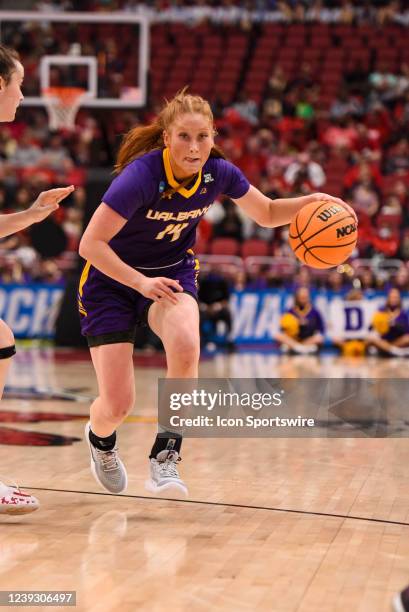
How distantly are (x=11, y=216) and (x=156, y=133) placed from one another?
917 mm

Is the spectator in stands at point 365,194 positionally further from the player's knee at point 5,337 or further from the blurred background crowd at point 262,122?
the player's knee at point 5,337

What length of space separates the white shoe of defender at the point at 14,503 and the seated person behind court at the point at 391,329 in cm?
1121

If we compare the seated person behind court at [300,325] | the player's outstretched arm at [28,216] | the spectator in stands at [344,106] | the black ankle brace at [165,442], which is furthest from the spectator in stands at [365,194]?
the player's outstretched arm at [28,216]

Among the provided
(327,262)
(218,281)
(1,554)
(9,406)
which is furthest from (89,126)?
(1,554)

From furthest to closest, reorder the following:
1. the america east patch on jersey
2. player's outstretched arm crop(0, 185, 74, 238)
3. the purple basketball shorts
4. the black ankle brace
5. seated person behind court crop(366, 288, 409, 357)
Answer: seated person behind court crop(366, 288, 409, 357)
the black ankle brace
the purple basketball shorts
the america east patch on jersey
player's outstretched arm crop(0, 185, 74, 238)

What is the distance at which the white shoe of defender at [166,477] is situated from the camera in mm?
4898

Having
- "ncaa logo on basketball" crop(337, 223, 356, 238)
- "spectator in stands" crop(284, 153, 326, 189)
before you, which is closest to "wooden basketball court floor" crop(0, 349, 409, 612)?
"ncaa logo on basketball" crop(337, 223, 356, 238)

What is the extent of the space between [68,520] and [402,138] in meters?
16.4

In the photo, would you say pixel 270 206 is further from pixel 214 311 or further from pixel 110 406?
pixel 214 311

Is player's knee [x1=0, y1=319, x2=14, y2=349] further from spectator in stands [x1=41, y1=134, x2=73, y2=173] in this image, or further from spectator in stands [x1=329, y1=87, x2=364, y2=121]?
spectator in stands [x1=329, y1=87, x2=364, y2=121]

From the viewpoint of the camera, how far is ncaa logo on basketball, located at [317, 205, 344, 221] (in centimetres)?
516

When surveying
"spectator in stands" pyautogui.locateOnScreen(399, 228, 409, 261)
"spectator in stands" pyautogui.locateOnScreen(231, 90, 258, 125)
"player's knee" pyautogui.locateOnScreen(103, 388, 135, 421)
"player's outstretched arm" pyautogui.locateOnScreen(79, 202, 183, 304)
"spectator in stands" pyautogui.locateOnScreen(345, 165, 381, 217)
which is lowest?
"spectator in stands" pyautogui.locateOnScreen(399, 228, 409, 261)

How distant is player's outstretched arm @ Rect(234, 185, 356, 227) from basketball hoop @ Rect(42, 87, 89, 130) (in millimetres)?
10057

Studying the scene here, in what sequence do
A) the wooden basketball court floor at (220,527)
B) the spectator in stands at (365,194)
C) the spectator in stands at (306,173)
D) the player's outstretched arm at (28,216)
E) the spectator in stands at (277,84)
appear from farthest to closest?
the spectator in stands at (277,84)
the spectator in stands at (306,173)
the spectator in stands at (365,194)
the player's outstretched arm at (28,216)
the wooden basketball court floor at (220,527)
